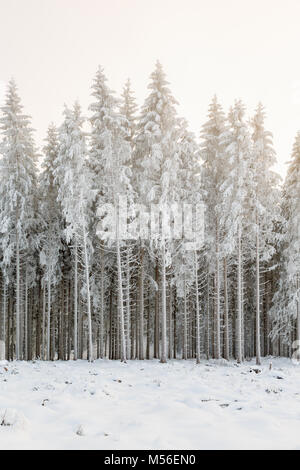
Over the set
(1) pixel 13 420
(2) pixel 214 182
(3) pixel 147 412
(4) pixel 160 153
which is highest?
(4) pixel 160 153

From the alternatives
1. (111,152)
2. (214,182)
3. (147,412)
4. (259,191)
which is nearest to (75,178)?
(111,152)

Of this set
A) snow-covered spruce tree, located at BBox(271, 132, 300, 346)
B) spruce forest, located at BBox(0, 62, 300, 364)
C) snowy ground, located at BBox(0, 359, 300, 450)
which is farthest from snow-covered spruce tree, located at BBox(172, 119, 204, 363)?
snowy ground, located at BBox(0, 359, 300, 450)

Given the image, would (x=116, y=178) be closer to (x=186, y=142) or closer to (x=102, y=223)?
(x=102, y=223)

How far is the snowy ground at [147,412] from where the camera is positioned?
676 centimetres

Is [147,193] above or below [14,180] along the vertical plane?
below

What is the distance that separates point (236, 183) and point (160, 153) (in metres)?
5.15

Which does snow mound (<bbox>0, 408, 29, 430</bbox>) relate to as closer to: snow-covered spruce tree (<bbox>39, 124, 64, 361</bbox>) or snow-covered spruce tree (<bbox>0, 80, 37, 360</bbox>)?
snow-covered spruce tree (<bbox>0, 80, 37, 360</bbox>)

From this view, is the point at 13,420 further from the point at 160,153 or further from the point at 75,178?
the point at 75,178

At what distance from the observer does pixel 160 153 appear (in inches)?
806

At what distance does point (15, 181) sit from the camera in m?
23.7

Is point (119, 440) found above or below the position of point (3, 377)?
above

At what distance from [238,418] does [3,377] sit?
348 inches
